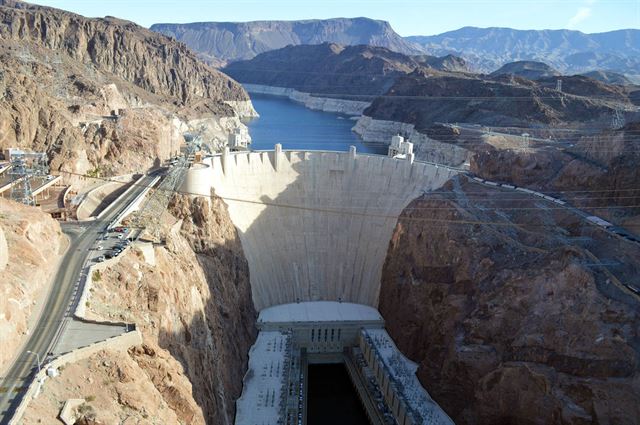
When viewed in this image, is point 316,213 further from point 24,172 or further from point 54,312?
point 54,312

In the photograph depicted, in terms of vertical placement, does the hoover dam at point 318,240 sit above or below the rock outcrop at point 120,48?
below

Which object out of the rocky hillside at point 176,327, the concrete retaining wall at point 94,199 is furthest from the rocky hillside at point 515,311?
the concrete retaining wall at point 94,199

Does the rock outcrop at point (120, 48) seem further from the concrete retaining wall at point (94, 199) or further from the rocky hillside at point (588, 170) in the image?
the rocky hillside at point (588, 170)

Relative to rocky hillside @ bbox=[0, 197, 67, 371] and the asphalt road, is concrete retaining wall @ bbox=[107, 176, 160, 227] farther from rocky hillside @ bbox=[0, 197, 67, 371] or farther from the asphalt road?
rocky hillside @ bbox=[0, 197, 67, 371]

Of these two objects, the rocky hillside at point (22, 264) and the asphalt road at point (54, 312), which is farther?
the rocky hillside at point (22, 264)

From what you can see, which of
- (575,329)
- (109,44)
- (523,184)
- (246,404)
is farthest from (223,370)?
(109,44)

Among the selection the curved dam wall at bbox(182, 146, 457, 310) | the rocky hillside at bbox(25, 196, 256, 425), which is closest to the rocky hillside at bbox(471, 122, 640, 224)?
the curved dam wall at bbox(182, 146, 457, 310)

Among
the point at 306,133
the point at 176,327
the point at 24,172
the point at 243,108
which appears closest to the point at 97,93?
the point at 306,133
